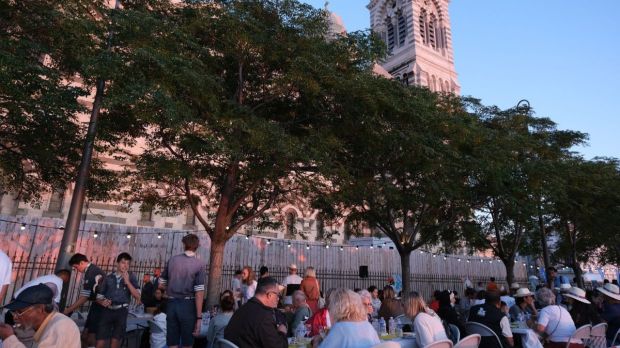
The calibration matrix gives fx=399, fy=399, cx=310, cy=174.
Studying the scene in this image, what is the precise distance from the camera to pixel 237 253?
76.6 feet

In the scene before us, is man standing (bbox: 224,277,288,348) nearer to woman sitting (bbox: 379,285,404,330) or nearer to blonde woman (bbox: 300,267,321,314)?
blonde woman (bbox: 300,267,321,314)

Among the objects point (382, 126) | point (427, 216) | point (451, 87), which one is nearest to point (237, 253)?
point (427, 216)

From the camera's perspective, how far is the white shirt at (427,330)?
550cm

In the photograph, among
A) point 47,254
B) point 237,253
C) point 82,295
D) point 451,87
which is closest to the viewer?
point 82,295

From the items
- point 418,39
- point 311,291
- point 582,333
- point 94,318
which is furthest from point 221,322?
point 418,39

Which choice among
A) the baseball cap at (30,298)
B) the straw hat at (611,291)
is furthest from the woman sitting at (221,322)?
the straw hat at (611,291)

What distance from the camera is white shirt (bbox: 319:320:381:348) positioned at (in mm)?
4367

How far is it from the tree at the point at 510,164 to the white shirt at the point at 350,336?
1138 cm

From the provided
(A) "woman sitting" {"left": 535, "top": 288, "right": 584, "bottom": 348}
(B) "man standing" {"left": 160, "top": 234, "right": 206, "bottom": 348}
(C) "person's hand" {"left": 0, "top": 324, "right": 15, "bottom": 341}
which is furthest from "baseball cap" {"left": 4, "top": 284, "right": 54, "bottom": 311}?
(A) "woman sitting" {"left": 535, "top": 288, "right": 584, "bottom": 348}

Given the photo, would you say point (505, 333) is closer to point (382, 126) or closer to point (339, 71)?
point (382, 126)

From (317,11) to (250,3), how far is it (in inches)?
86.0

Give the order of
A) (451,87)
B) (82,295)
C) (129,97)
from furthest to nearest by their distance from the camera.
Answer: (451,87), (129,97), (82,295)

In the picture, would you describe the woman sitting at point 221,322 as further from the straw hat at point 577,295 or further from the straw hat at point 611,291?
the straw hat at point 611,291

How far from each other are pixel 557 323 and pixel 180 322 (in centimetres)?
643
